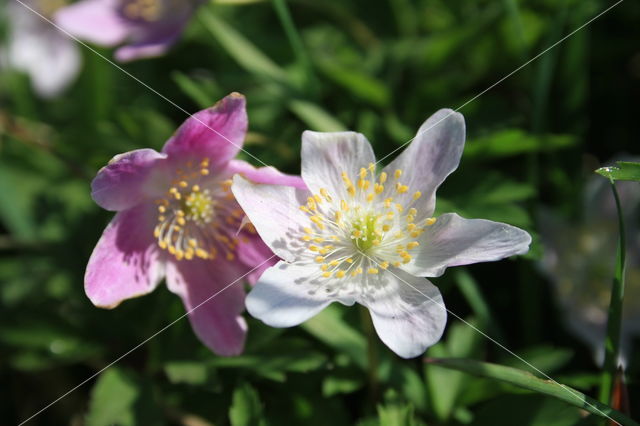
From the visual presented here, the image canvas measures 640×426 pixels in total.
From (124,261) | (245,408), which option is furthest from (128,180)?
(245,408)

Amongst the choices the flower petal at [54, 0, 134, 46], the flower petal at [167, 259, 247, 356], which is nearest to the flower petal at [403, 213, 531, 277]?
the flower petal at [167, 259, 247, 356]

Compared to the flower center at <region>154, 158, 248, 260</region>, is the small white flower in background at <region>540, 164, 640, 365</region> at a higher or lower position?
lower

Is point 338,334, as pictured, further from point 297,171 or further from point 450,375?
point 297,171

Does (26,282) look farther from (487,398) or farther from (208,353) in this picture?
(487,398)

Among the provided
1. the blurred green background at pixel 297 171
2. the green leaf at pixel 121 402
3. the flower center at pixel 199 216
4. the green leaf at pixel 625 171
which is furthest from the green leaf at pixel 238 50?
the green leaf at pixel 625 171

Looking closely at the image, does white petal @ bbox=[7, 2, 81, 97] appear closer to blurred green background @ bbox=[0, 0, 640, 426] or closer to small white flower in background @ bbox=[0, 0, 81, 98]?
small white flower in background @ bbox=[0, 0, 81, 98]

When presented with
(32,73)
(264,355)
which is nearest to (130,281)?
(264,355)

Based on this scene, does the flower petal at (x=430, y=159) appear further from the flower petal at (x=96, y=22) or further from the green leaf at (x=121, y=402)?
the flower petal at (x=96, y=22)
